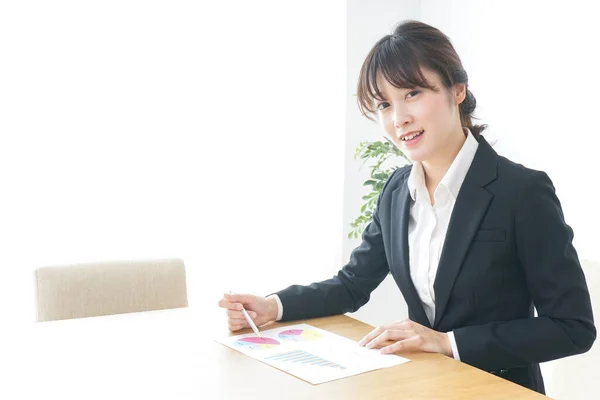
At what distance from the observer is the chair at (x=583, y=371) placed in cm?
209

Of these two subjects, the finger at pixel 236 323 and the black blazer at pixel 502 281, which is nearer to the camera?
the black blazer at pixel 502 281

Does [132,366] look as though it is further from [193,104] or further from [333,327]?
[193,104]

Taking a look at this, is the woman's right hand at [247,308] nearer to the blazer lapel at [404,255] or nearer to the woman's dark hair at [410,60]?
the blazer lapel at [404,255]

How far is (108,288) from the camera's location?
6.92ft

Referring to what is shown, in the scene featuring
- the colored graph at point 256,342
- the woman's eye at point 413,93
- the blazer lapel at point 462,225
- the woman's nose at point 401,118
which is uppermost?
the woman's eye at point 413,93

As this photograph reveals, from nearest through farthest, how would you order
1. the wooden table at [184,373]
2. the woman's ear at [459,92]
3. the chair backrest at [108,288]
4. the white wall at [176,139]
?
the wooden table at [184,373]
the woman's ear at [459,92]
the chair backrest at [108,288]
the white wall at [176,139]

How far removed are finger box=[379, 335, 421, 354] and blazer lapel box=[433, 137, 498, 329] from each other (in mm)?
198

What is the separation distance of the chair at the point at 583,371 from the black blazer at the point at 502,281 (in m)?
0.51

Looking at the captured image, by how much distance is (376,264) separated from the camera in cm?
191

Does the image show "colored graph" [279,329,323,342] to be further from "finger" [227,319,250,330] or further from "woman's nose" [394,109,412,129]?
"woman's nose" [394,109,412,129]

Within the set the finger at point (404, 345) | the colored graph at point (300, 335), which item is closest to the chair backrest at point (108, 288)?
the colored graph at point (300, 335)

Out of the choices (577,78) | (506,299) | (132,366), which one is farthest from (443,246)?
(577,78)

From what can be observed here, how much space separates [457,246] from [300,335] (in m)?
0.41

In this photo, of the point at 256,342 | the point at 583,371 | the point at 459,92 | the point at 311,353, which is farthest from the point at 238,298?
the point at 583,371
